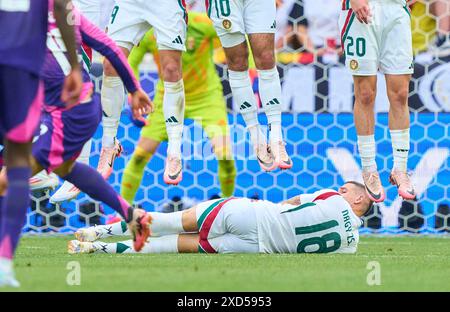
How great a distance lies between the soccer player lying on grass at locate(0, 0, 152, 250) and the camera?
262 inches

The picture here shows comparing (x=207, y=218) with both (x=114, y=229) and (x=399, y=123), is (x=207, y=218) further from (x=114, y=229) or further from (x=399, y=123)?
(x=399, y=123)

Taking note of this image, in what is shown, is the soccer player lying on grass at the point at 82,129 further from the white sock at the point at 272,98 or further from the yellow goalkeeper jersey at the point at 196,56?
the yellow goalkeeper jersey at the point at 196,56

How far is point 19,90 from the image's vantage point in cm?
548

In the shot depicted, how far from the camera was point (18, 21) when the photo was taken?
18.2 feet

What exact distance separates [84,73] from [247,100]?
7.06 feet

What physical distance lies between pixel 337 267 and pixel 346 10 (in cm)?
282

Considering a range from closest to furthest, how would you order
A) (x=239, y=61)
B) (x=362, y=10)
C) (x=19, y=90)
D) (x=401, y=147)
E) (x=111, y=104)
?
(x=19, y=90) → (x=362, y=10) → (x=239, y=61) → (x=401, y=147) → (x=111, y=104)

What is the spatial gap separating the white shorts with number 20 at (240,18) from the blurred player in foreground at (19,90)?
3.25 meters

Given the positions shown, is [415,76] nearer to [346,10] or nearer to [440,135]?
[440,135]

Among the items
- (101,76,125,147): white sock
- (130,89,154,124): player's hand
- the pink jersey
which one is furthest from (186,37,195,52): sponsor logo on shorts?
(130,89,154,124): player's hand

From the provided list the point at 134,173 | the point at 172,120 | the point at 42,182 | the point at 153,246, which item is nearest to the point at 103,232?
the point at 153,246

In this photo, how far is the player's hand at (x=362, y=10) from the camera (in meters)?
8.70

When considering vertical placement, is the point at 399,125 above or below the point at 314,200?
above
